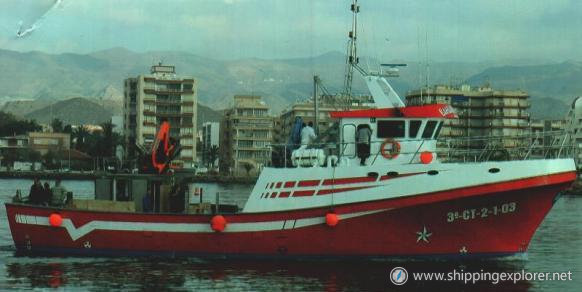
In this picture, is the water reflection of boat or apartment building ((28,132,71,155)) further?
apartment building ((28,132,71,155))

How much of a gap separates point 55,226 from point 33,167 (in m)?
103

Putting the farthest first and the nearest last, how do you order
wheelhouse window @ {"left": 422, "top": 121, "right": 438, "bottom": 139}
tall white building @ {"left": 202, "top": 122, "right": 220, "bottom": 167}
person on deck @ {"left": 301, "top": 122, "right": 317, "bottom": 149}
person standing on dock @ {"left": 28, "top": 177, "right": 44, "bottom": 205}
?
tall white building @ {"left": 202, "top": 122, "right": 220, "bottom": 167} → person standing on dock @ {"left": 28, "top": 177, "right": 44, "bottom": 205} → person on deck @ {"left": 301, "top": 122, "right": 317, "bottom": 149} → wheelhouse window @ {"left": 422, "top": 121, "right": 438, "bottom": 139}

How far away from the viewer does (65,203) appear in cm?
2534

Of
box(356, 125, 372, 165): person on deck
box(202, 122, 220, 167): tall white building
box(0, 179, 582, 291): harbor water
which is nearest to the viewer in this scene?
box(0, 179, 582, 291): harbor water

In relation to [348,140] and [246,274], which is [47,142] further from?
[246,274]

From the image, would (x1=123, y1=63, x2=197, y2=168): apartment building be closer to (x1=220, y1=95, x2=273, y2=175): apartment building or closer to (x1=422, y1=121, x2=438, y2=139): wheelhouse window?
(x1=220, y1=95, x2=273, y2=175): apartment building

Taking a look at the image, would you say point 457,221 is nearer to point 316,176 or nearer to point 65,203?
point 316,176

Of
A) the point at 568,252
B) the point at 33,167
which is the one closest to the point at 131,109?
the point at 33,167

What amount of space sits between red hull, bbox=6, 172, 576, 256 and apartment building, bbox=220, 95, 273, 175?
97.6 meters

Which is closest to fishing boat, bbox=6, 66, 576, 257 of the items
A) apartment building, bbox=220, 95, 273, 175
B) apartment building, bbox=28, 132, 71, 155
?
apartment building, bbox=220, 95, 273, 175

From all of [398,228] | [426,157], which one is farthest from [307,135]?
[398,228]

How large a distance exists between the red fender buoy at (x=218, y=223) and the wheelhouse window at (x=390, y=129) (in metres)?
4.43

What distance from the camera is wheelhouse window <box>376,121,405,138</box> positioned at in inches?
910

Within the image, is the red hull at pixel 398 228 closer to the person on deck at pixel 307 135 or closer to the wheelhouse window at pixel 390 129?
the wheelhouse window at pixel 390 129
